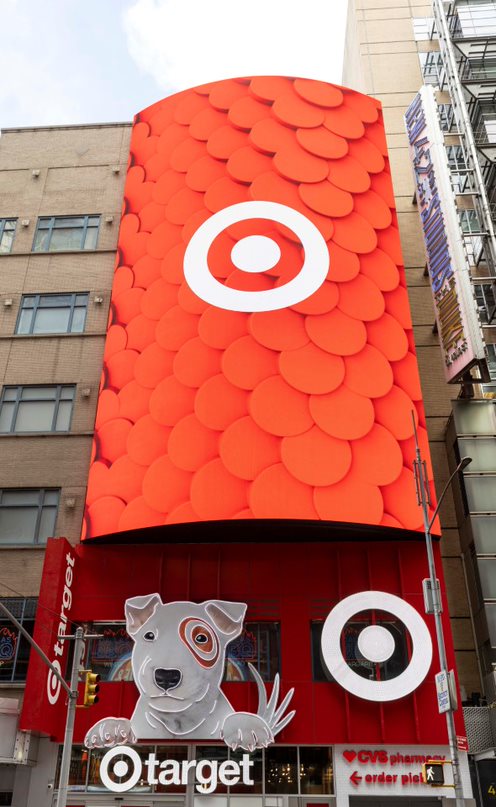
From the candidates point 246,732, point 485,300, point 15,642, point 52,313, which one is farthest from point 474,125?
point 15,642

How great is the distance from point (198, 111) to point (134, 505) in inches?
829

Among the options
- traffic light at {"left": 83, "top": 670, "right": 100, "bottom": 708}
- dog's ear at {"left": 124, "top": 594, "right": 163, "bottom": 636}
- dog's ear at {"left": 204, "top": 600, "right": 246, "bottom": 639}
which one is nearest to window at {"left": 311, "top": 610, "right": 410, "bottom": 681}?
dog's ear at {"left": 204, "top": 600, "right": 246, "bottom": 639}

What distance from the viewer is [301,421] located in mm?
27578

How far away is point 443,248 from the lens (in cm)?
3419

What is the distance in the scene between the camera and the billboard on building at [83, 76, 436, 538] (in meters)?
26.7

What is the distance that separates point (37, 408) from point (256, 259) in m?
11.9

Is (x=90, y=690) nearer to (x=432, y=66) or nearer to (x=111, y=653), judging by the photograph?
(x=111, y=653)

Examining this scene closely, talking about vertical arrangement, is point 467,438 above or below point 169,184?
below

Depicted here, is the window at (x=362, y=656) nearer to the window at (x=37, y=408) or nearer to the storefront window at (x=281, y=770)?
the storefront window at (x=281, y=770)

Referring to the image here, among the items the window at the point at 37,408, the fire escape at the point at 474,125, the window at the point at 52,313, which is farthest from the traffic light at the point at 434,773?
the window at the point at 52,313

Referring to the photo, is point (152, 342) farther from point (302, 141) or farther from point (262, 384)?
point (302, 141)

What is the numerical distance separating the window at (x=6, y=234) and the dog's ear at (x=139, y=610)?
20813 mm

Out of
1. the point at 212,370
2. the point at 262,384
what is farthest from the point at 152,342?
the point at 262,384

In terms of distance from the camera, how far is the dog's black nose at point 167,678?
24.6 metres
